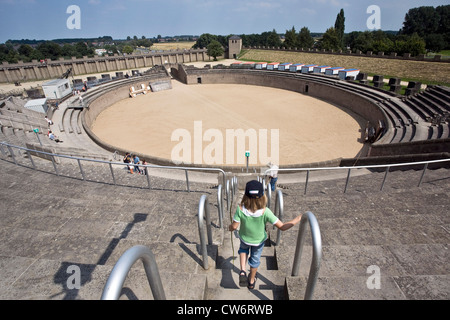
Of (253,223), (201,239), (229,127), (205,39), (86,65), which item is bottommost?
(229,127)

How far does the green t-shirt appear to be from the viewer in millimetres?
3285

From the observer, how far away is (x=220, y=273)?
359cm

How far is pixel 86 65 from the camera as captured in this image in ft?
163

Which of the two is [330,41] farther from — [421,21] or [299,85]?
[421,21]

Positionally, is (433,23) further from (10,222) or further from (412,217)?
(10,222)

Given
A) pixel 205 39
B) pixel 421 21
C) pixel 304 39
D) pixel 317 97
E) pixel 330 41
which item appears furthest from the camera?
pixel 205 39

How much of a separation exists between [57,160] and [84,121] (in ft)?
38.2

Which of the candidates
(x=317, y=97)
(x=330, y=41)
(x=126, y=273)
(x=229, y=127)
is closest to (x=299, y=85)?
(x=317, y=97)

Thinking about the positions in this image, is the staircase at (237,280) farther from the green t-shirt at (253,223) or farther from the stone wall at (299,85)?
the stone wall at (299,85)

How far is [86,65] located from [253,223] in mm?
58304

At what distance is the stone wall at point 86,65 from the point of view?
1689 inches

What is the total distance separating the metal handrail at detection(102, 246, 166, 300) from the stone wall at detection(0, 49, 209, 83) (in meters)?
56.4

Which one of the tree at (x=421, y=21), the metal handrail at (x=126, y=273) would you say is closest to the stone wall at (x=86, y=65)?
the metal handrail at (x=126, y=273)

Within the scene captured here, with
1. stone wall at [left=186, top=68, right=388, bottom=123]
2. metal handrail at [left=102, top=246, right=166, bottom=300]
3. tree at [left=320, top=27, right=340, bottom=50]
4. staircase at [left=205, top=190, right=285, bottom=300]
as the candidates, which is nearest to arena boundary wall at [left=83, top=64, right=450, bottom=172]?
stone wall at [left=186, top=68, right=388, bottom=123]
